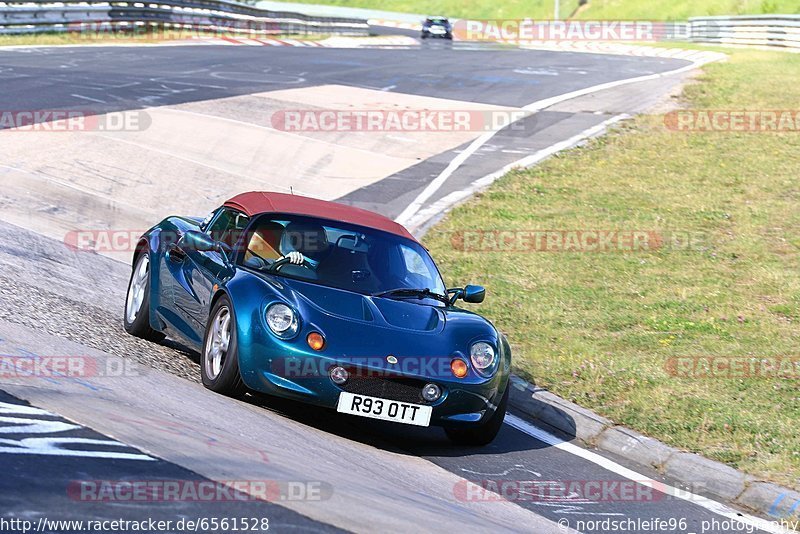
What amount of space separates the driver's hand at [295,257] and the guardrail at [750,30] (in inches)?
1649

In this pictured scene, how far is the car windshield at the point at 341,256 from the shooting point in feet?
26.9

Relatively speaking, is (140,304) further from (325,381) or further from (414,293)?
(325,381)

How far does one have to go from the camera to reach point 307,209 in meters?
8.88

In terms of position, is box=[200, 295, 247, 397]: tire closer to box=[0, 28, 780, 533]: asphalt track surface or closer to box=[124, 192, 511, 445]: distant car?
box=[124, 192, 511, 445]: distant car

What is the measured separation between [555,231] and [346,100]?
9.58 m

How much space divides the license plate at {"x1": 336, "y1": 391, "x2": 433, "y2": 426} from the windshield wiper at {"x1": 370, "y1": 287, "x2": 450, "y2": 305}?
106cm

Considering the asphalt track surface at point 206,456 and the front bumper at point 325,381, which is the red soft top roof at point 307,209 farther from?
the front bumper at point 325,381

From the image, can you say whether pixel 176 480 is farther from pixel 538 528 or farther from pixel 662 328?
pixel 662 328

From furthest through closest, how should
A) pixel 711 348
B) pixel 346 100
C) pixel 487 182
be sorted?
pixel 346 100 → pixel 487 182 → pixel 711 348

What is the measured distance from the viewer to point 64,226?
1346cm

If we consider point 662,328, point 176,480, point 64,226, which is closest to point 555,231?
point 662,328

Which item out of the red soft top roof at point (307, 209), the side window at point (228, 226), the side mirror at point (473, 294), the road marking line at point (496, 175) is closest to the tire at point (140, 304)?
the side window at point (228, 226)

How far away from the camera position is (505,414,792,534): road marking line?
6.95 metres

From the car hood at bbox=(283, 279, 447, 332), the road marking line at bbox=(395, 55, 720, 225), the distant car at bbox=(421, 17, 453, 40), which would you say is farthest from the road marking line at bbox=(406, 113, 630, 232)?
the distant car at bbox=(421, 17, 453, 40)
